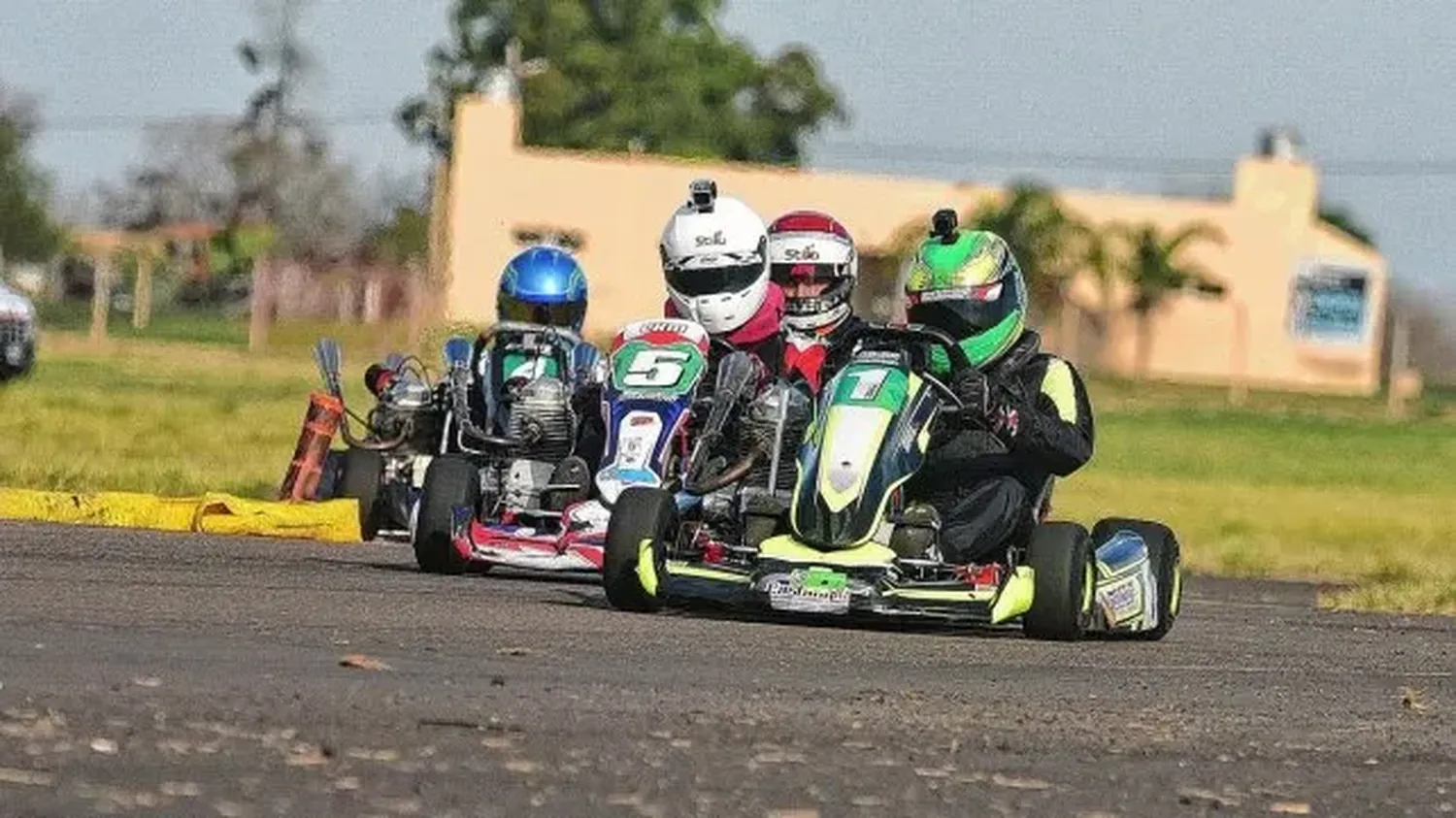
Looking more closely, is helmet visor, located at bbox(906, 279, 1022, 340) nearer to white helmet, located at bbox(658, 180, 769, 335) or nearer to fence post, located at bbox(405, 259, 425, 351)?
white helmet, located at bbox(658, 180, 769, 335)

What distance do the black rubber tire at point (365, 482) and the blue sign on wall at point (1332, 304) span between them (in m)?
65.1

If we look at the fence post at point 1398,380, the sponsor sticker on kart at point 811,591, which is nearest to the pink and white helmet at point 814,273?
the sponsor sticker on kart at point 811,591

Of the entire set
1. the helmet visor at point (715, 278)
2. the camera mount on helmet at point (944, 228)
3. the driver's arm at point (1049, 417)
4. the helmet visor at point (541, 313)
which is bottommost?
the driver's arm at point (1049, 417)

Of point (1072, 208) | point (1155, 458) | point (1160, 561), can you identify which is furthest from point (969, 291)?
point (1072, 208)

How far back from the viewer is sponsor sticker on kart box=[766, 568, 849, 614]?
11.5 meters

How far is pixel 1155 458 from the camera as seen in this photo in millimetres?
43125

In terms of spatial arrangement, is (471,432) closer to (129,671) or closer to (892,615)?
(892,615)

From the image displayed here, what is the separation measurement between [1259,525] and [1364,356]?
5528 centimetres

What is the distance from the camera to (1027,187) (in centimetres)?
7325

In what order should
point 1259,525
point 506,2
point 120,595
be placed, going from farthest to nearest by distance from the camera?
point 506,2 < point 1259,525 < point 120,595

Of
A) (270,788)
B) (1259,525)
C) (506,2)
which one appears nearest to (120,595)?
(270,788)

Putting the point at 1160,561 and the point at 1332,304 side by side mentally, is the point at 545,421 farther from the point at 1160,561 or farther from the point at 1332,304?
the point at 1332,304

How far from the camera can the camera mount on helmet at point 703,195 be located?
15164 mm

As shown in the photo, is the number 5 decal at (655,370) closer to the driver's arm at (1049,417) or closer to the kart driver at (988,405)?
the kart driver at (988,405)
